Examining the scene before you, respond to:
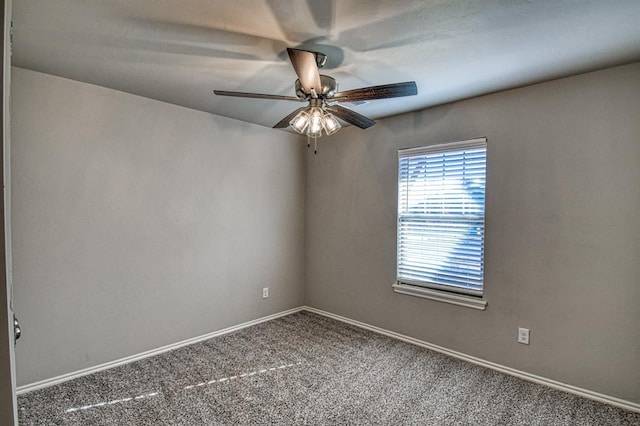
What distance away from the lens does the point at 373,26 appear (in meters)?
1.78

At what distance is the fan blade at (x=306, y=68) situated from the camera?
5.37 feet

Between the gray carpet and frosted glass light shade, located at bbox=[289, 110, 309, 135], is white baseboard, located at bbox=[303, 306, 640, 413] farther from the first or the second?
frosted glass light shade, located at bbox=[289, 110, 309, 135]

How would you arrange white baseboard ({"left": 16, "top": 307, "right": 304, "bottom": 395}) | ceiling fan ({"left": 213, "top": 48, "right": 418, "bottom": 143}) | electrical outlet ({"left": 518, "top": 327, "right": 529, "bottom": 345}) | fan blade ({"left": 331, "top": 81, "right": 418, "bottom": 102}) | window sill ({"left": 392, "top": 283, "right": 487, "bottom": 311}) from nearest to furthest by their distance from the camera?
1. ceiling fan ({"left": 213, "top": 48, "right": 418, "bottom": 143})
2. fan blade ({"left": 331, "top": 81, "right": 418, "bottom": 102})
3. white baseboard ({"left": 16, "top": 307, "right": 304, "bottom": 395})
4. electrical outlet ({"left": 518, "top": 327, "right": 529, "bottom": 345})
5. window sill ({"left": 392, "top": 283, "right": 487, "bottom": 311})

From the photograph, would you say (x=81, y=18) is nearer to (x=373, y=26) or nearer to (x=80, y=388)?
(x=373, y=26)

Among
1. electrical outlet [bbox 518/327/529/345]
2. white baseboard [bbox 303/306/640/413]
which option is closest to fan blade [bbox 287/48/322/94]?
electrical outlet [bbox 518/327/529/345]

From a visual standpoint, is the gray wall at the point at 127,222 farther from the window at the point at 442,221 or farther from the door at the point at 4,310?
the door at the point at 4,310

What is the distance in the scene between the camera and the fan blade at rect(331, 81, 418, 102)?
1.90 meters

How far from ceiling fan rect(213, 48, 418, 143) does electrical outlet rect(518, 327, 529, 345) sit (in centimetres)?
208

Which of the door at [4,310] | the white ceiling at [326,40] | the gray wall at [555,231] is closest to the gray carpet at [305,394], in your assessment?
the gray wall at [555,231]

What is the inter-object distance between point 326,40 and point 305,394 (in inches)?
93.5

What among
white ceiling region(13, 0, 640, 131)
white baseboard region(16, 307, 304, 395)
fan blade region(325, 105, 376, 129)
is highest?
white ceiling region(13, 0, 640, 131)

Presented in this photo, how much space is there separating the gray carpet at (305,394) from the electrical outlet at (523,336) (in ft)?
1.01

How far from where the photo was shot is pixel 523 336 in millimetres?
2625

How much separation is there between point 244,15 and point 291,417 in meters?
2.38
